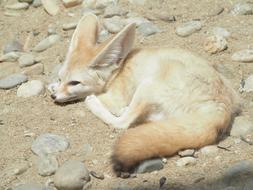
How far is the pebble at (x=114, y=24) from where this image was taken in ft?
15.1

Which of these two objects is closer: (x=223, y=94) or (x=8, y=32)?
(x=223, y=94)

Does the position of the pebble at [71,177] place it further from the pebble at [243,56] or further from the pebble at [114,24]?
the pebble at [114,24]

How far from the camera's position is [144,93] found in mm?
3535

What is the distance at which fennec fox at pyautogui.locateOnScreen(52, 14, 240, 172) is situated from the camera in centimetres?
304

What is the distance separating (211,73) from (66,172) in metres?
1.15

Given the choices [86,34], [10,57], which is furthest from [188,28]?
[10,57]

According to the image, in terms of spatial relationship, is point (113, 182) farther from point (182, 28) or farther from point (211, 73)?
point (182, 28)

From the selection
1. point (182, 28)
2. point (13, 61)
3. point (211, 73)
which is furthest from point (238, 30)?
point (13, 61)

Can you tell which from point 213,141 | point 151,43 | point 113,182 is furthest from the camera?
point 151,43

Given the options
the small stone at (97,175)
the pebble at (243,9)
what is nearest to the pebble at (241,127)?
the small stone at (97,175)

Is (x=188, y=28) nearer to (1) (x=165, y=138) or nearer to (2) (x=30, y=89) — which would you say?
(2) (x=30, y=89)

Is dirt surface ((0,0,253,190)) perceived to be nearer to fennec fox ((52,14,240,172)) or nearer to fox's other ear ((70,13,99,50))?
fennec fox ((52,14,240,172))

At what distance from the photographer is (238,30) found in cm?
449

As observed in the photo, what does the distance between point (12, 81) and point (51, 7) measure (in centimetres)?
123
